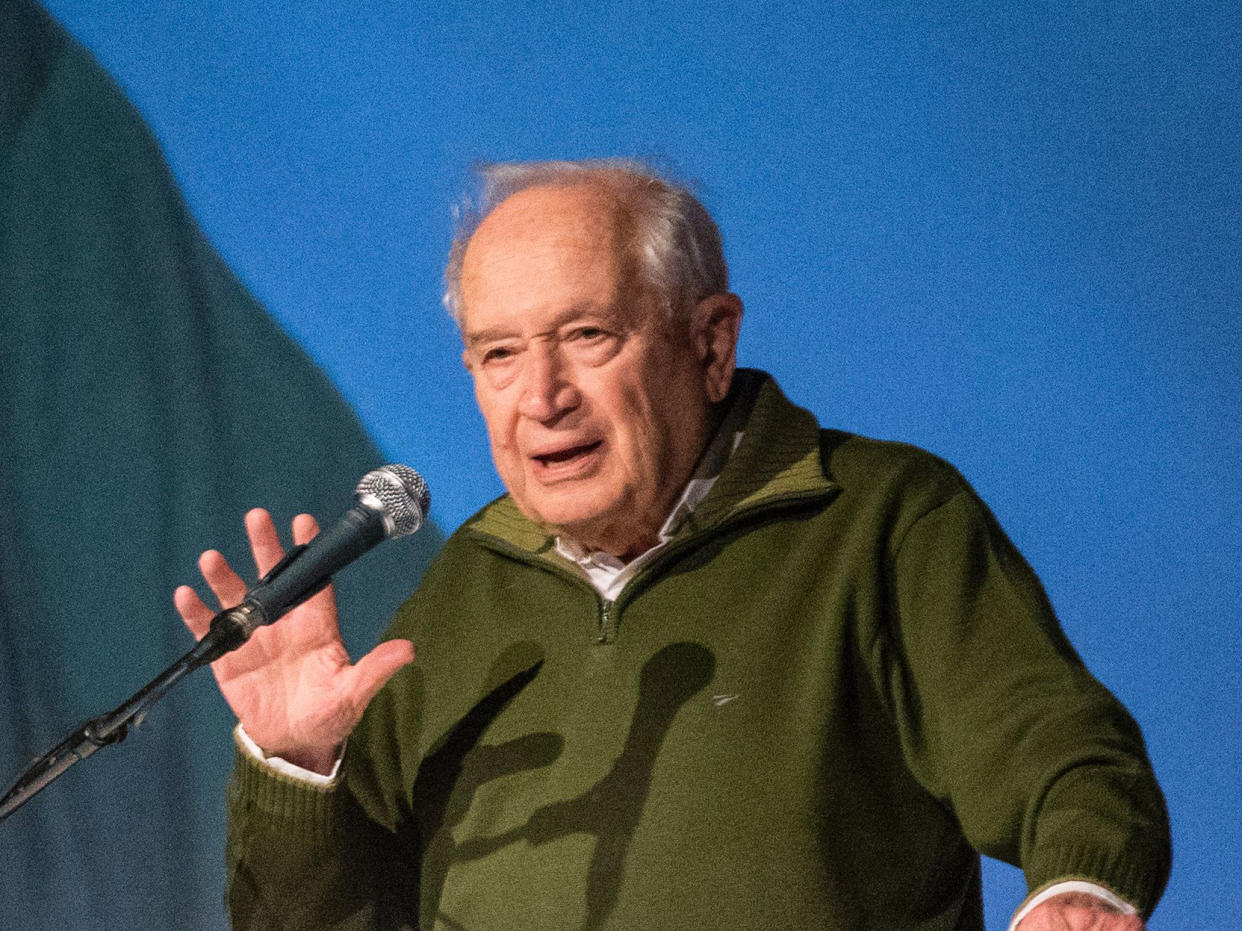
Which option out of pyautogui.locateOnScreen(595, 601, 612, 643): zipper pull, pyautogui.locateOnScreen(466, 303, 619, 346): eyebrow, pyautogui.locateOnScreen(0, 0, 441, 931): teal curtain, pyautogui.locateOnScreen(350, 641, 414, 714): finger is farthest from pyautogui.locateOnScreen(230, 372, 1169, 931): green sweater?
pyautogui.locateOnScreen(0, 0, 441, 931): teal curtain

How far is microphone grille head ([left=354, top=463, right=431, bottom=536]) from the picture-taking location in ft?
5.12

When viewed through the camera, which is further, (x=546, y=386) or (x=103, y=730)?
(x=546, y=386)

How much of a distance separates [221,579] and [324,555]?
0.34 m

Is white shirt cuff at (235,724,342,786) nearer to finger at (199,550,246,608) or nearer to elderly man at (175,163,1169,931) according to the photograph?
elderly man at (175,163,1169,931)

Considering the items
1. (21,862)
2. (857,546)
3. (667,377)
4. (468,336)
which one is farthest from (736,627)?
(21,862)

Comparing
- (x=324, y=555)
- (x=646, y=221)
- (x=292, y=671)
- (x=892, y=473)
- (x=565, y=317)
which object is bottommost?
(x=292, y=671)

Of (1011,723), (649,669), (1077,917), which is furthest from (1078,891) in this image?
Answer: (649,669)

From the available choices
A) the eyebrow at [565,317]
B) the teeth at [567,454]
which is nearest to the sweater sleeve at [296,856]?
the teeth at [567,454]

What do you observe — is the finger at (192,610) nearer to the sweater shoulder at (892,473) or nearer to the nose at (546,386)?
the nose at (546,386)

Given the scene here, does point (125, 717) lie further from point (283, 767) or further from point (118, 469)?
point (118, 469)

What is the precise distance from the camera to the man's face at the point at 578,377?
6.08 feet

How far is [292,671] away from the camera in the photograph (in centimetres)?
185

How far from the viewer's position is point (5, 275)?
2869 mm

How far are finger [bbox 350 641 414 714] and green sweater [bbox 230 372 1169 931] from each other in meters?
0.13
